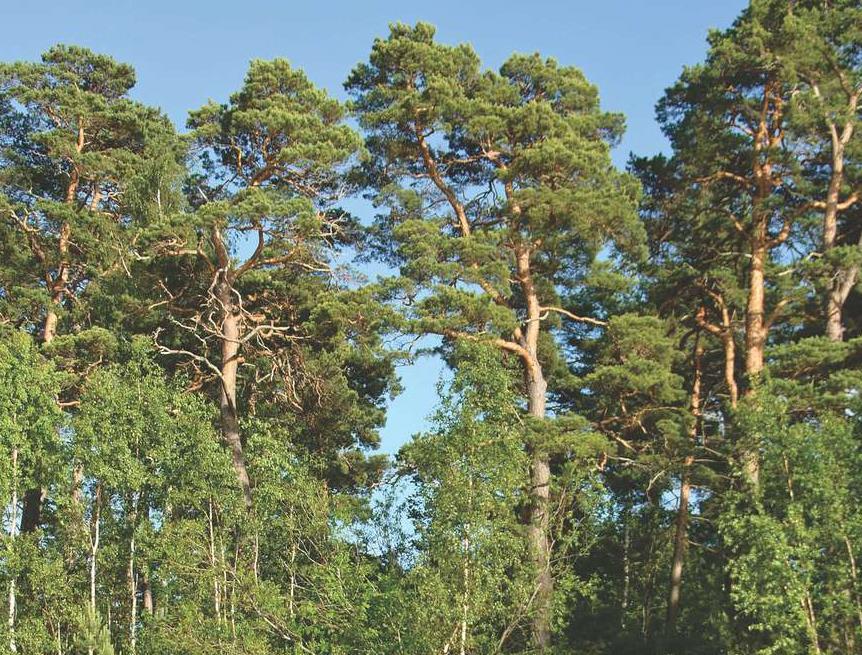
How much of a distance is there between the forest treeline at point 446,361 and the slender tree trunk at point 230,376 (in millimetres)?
87

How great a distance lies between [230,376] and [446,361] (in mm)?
4544

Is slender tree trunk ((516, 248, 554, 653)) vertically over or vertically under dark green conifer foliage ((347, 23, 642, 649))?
under

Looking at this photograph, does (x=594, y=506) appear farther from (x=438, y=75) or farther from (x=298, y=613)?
(x=438, y=75)

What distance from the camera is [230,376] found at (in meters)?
23.2

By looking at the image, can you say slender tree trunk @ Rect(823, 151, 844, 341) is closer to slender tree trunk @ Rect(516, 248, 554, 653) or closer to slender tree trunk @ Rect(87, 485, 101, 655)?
slender tree trunk @ Rect(516, 248, 554, 653)

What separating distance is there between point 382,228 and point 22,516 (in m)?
10.0

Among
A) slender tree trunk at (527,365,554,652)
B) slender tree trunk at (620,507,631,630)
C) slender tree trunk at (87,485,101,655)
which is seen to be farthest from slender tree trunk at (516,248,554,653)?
slender tree trunk at (87,485,101,655)

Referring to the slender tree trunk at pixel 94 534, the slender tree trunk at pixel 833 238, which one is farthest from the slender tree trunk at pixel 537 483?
the slender tree trunk at pixel 94 534

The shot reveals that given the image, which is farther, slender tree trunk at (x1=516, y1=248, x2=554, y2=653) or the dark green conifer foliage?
the dark green conifer foliage

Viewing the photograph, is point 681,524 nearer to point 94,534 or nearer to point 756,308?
point 756,308

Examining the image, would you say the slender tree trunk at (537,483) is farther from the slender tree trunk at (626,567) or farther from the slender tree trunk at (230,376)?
the slender tree trunk at (230,376)

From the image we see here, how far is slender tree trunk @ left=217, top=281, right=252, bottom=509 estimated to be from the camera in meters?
22.0

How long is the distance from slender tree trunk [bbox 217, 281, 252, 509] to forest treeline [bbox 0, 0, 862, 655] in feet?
0.28

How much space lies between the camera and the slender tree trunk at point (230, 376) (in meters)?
22.0
